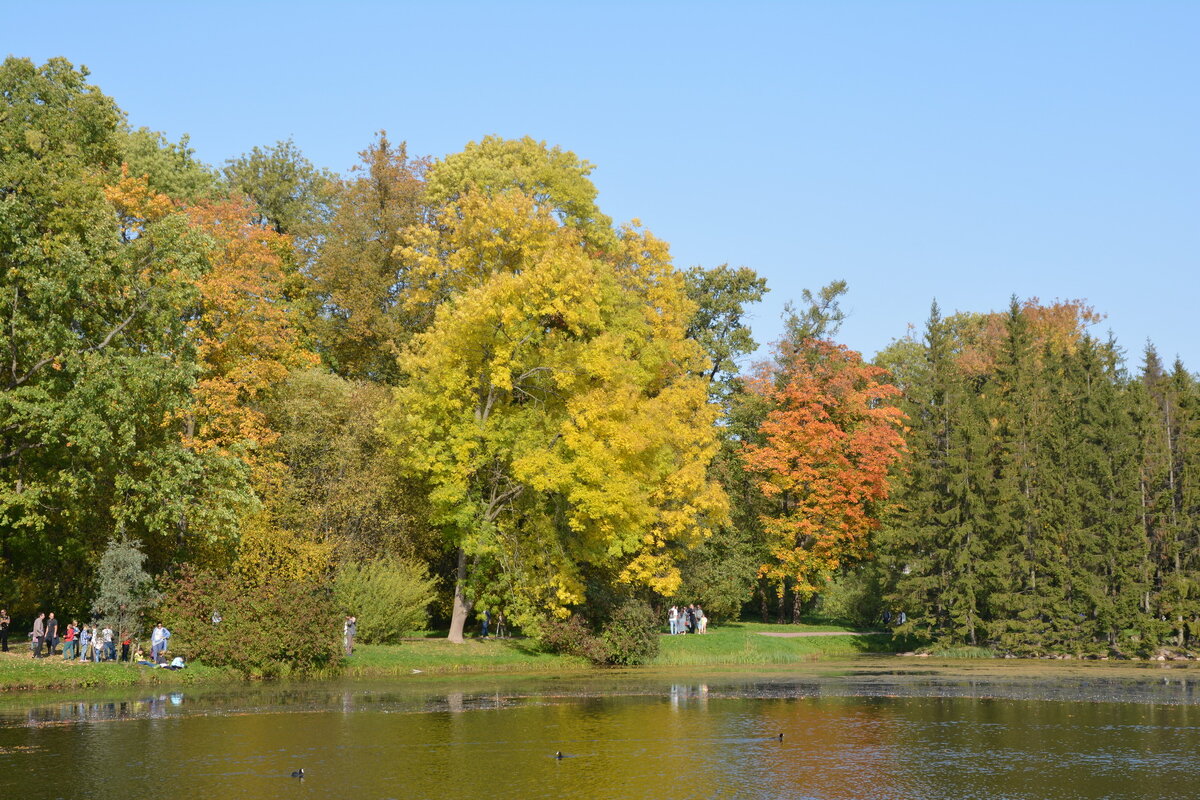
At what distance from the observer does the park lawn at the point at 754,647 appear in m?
54.4

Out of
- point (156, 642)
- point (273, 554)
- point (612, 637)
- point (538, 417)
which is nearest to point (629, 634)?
point (612, 637)

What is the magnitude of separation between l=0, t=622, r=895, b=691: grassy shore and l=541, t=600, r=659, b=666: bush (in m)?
0.64

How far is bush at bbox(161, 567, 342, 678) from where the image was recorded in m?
42.7

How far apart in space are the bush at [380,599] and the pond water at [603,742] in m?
6.51

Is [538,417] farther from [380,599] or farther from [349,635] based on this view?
[349,635]

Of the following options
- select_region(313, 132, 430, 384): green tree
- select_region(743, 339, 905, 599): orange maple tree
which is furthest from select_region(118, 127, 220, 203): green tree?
select_region(743, 339, 905, 599): orange maple tree

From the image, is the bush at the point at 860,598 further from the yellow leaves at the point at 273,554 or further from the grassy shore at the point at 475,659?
the yellow leaves at the point at 273,554

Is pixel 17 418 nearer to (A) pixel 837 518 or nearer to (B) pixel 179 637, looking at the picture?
(B) pixel 179 637

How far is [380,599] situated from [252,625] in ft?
20.9

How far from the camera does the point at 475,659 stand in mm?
48500

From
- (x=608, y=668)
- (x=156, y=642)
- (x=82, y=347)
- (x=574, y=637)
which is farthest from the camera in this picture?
(x=574, y=637)

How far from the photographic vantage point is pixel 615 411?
5078 centimetres

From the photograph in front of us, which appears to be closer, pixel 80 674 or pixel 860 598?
pixel 80 674

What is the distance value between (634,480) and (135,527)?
2079cm
